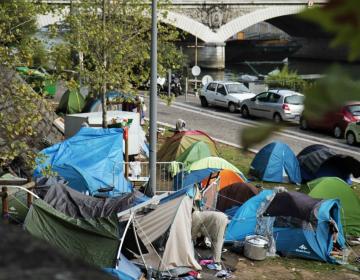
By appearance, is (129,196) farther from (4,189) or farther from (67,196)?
(4,189)

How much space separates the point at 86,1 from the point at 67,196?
33.4 feet

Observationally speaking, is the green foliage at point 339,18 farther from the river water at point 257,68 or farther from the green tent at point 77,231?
the river water at point 257,68

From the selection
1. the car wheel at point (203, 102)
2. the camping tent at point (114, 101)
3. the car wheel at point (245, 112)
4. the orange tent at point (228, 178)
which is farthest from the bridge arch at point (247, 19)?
the orange tent at point (228, 178)

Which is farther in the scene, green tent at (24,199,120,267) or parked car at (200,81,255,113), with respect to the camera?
parked car at (200,81,255,113)

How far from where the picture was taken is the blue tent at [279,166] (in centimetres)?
1878

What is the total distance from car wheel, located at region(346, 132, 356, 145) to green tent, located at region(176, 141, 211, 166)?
809cm

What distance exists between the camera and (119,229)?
433 inches

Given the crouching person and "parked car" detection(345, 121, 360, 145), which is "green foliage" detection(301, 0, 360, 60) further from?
"parked car" detection(345, 121, 360, 145)

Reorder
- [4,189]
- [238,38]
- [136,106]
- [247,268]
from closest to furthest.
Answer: [4,189] → [247,268] → [136,106] → [238,38]

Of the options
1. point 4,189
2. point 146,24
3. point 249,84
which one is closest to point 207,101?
point 249,84

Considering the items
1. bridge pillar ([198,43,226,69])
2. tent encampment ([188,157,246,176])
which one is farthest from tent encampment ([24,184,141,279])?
bridge pillar ([198,43,226,69])

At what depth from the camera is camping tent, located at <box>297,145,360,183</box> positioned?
18.3m

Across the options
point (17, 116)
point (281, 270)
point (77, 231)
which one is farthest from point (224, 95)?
point (77, 231)

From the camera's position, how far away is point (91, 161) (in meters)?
16.8
